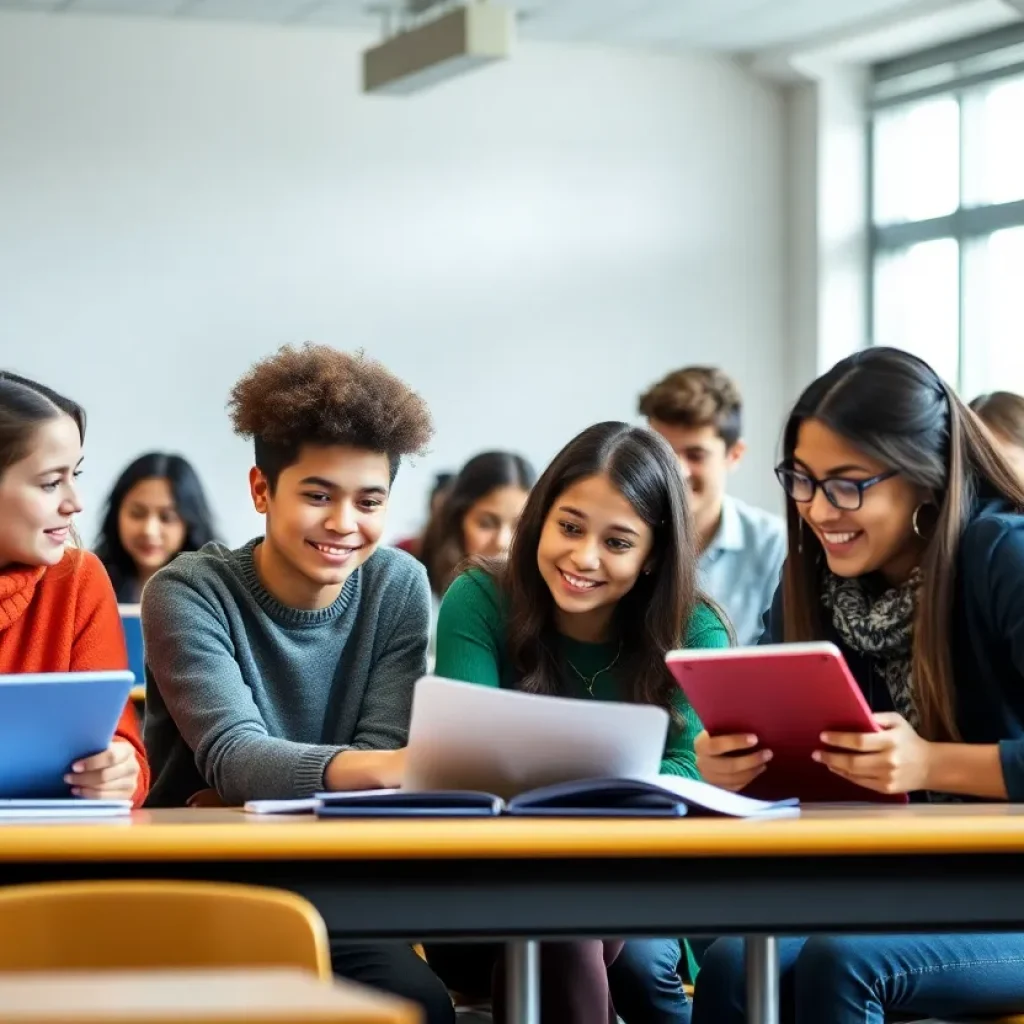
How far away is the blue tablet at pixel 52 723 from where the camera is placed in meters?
1.85

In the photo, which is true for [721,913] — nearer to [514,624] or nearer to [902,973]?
[902,973]

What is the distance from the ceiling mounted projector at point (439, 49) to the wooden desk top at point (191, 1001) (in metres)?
5.12

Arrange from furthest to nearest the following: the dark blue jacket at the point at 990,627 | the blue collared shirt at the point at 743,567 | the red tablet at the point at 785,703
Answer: the blue collared shirt at the point at 743,567 < the dark blue jacket at the point at 990,627 < the red tablet at the point at 785,703

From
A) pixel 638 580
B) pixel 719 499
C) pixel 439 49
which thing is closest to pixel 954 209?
pixel 439 49

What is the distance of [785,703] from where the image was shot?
202cm

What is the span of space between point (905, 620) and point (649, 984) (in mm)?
584

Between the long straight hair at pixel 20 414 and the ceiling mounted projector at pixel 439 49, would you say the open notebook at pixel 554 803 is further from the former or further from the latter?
the ceiling mounted projector at pixel 439 49

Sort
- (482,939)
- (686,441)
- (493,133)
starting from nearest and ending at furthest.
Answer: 1. (482,939)
2. (686,441)
3. (493,133)

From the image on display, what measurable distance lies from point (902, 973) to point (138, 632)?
2147 millimetres

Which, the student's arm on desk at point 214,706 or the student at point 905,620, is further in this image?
the student's arm on desk at point 214,706

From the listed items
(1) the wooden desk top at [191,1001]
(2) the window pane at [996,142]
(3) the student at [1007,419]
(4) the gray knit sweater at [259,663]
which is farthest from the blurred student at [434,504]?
(1) the wooden desk top at [191,1001]

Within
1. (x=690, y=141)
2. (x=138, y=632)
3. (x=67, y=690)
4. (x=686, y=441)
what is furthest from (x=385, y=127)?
(x=67, y=690)

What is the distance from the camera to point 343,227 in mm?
7387

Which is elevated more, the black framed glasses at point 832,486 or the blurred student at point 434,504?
the black framed glasses at point 832,486
